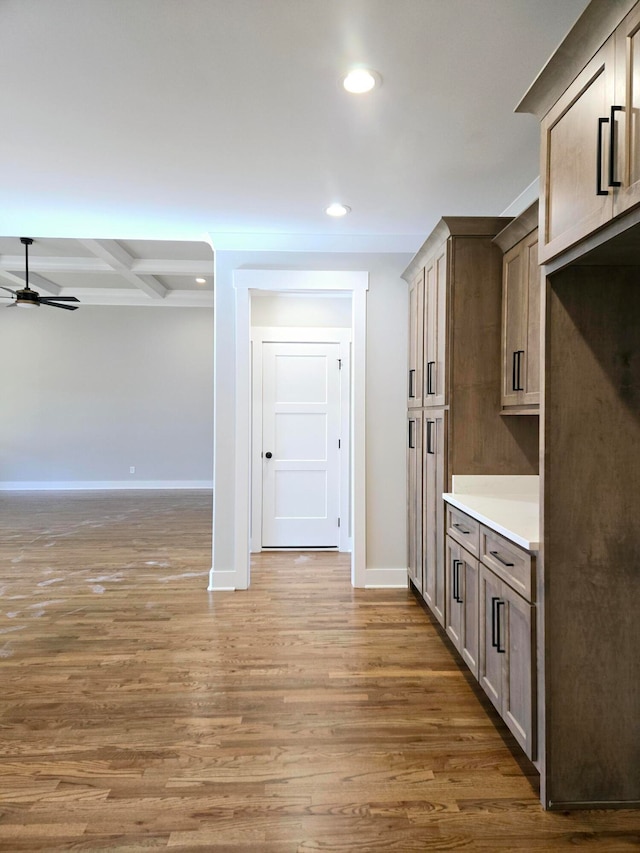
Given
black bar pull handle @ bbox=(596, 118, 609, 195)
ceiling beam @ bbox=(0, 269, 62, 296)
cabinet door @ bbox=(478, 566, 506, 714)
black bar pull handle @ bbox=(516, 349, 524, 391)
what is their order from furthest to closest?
ceiling beam @ bbox=(0, 269, 62, 296)
black bar pull handle @ bbox=(516, 349, 524, 391)
cabinet door @ bbox=(478, 566, 506, 714)
black bar pull handle @ bbox=(596, 118, 609, 195)

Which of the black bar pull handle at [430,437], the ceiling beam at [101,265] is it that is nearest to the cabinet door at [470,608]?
the black bar pull handle at [430,437]

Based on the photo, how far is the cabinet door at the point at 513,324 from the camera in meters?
2.52

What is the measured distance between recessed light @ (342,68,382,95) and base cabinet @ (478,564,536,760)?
6.83 feet

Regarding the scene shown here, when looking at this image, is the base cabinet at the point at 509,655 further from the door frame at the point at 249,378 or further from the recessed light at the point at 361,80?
the recessed light at the point at 361,80

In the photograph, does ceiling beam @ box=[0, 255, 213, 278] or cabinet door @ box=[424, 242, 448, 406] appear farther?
ceiling beam @ box=[0, 255, 213, 278]

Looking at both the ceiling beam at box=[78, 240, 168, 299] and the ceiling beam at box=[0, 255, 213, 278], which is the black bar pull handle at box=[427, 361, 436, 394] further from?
the ceiling beam at box=[0, 255, 213, 278]

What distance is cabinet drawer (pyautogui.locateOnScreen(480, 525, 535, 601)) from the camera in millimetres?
1765

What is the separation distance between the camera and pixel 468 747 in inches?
78.4

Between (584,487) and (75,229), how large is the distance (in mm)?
3910

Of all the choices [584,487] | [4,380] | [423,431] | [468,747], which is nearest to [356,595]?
[423,431]

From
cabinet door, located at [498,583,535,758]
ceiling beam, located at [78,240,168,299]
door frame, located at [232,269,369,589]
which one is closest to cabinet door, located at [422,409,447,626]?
door frame, located at [232,269,369,589]

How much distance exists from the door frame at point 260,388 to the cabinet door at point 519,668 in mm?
2949

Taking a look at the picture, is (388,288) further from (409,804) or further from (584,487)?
(409,804)

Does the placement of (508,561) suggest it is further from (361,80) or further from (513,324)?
(361,80)
